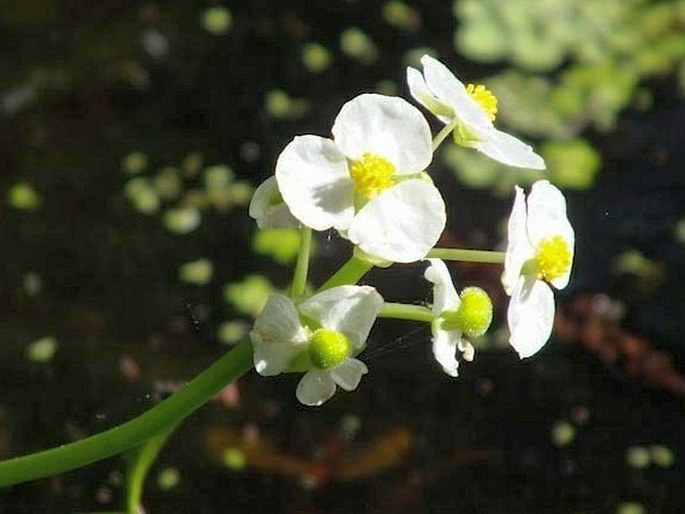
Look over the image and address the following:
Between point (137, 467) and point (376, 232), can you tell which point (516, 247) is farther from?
point (137, 467)

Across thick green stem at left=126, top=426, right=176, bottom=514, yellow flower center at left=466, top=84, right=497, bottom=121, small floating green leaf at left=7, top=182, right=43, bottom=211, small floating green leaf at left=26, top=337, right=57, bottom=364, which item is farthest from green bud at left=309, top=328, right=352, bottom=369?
small floating green leaf at left=7, top=182, right=43, bottom=211

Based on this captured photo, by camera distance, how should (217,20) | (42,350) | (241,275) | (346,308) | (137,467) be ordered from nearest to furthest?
(346,308) → (137,467) → (42,350) → (241,275) → (217,20)

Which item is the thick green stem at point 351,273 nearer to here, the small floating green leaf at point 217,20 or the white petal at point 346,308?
the white petal at point 346,308

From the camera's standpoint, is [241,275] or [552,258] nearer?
[552,258]

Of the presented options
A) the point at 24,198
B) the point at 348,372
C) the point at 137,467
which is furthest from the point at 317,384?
the point at 24,198

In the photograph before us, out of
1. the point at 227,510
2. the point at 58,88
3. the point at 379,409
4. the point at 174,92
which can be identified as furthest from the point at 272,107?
the point at 227,510

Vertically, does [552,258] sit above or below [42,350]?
above
